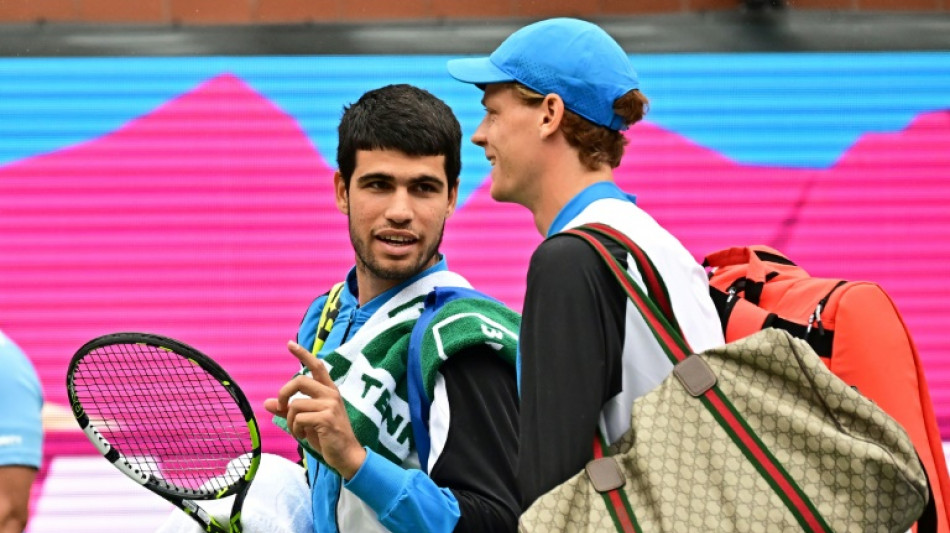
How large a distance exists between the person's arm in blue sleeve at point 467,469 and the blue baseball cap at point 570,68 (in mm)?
580

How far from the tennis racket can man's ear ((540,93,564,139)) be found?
997 mm

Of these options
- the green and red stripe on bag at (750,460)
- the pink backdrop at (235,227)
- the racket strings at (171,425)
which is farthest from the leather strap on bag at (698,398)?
the pink backdrop at (235,227)

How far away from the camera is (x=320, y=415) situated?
2.70m

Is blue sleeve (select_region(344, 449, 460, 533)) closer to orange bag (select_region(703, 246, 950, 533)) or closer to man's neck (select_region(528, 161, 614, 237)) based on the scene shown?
man's neck (select_region(528, 161, 614, 237))

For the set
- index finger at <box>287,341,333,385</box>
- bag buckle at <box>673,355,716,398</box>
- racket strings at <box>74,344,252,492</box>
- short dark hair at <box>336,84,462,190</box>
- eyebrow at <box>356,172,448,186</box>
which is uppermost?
short dark hair at <box>336,84,462,190</box>

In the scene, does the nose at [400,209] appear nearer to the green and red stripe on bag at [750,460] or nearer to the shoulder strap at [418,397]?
the shoulder strap at [418,397]

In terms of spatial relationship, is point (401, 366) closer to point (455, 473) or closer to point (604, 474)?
point (455, 473)

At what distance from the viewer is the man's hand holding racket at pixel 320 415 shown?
2.70m

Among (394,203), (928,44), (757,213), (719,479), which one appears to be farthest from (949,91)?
(719,479)

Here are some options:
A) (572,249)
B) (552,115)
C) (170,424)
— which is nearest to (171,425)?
(170,424)

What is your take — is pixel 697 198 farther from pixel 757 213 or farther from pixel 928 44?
pixel 928 44

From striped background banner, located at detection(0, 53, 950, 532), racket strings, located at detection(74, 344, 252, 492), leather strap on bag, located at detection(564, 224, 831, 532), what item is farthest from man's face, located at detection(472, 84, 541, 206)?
striped background banner, located at detection(0, 53, 950, 532)

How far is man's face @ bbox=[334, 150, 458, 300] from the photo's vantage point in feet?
10.4

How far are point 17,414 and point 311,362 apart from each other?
2.29ft
